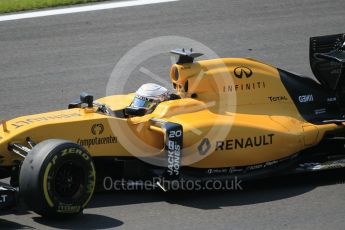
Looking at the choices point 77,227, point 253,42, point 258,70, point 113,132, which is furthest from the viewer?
point 253,42

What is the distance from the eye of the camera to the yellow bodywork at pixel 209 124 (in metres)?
8.58

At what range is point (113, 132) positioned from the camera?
8.71m

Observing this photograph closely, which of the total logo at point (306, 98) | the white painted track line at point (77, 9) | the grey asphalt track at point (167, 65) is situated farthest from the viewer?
the white painted track line at point (77, 9)

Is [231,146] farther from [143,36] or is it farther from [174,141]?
[143,36]

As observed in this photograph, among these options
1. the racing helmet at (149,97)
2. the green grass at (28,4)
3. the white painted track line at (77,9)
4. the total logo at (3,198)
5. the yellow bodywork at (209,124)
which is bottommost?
the total logo at (3,198)

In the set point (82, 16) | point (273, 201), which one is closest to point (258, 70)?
point (273, 201)

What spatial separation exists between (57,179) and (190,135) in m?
1.64

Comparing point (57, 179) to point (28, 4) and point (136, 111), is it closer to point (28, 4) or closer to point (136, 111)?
point (136, 111)

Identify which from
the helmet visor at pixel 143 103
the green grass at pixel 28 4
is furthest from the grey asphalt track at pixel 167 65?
the helmet visor at pixel 143 103

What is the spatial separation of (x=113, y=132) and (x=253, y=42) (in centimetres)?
674

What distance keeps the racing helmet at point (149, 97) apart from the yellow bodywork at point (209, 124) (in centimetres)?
12

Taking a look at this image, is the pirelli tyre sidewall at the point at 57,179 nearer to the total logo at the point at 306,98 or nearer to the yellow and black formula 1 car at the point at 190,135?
the yellow and black formula 1 car at the point at 190,135

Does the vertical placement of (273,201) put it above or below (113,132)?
below

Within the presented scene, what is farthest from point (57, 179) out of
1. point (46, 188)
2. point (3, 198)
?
point (3, 198)
